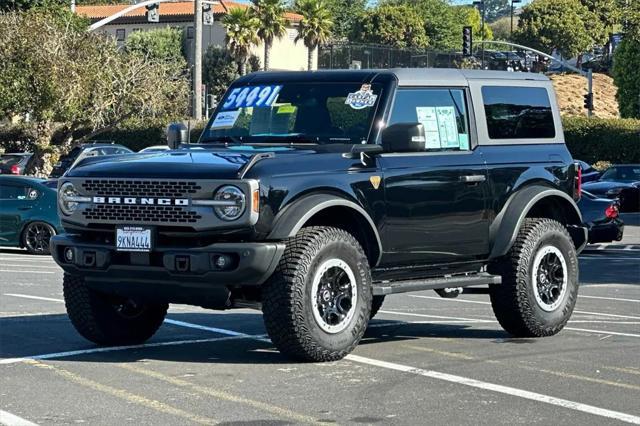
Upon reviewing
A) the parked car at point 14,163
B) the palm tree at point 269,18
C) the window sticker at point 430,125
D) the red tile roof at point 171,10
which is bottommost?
the parked car at point 14,163

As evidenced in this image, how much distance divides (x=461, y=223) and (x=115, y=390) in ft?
11.0

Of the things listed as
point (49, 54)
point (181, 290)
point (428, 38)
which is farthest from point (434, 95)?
point (428, 38)

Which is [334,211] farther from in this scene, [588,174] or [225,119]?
[588,174]

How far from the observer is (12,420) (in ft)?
22.9

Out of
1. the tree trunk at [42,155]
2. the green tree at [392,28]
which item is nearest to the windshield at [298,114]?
the tree trunk at [42,155]

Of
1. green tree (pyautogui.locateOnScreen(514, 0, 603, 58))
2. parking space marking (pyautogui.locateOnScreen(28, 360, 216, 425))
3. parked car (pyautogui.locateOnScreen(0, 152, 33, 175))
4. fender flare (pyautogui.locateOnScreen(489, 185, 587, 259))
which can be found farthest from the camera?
green tree (pyautogui.locateOnScreen(514, 0, 603, 58))

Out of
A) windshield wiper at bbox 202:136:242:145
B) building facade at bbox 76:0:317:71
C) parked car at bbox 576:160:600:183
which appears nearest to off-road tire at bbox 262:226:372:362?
windshield wiper at bbox 202:136:242:145

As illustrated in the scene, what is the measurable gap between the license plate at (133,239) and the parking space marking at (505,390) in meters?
1.68

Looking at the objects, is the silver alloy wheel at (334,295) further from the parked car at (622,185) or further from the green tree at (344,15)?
the green tree at (344,15)

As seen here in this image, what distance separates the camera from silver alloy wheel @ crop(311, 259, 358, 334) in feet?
29.0

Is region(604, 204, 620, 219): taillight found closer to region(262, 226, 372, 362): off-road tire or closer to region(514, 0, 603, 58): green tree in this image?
region(262, 226, 372, 362): off-road tire

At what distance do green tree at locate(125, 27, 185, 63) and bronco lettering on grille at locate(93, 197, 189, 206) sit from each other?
234 feet

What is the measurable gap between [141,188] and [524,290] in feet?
10.9

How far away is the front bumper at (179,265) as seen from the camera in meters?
8.43
